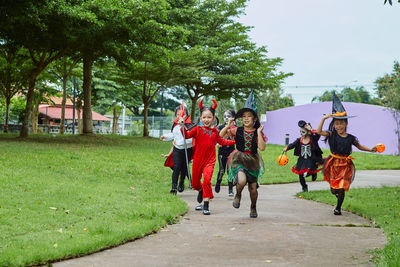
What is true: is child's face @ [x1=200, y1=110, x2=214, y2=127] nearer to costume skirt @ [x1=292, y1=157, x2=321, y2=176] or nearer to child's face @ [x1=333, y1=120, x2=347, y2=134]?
child's face @ [x1=333, y1=120, x2=347, y2=134]

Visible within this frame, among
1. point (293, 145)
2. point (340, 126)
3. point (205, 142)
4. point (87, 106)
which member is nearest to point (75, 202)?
point (205, 142)

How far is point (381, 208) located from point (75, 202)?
5.28 metres

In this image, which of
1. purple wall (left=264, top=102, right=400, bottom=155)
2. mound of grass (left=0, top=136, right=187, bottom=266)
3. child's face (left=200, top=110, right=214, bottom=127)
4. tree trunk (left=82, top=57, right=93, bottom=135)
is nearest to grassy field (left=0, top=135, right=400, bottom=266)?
mound of grass (left=0, top=136, right=187, bottom=266)

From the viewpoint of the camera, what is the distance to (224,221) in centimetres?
702

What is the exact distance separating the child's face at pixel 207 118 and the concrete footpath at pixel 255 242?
150cm

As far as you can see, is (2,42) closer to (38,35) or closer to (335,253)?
(38,35)

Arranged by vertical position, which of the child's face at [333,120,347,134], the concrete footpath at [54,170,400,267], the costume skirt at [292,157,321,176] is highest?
the child's face at [333,120,347,134]

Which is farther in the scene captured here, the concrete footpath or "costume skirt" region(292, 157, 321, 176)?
"costume skirt" region(292, 157, 321, 176)

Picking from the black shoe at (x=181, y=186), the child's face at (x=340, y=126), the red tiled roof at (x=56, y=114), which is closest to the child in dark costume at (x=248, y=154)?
the child's face at (x=340, y=126)

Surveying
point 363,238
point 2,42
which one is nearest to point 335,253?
point 363,238

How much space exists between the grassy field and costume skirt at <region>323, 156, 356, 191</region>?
258 centimetres

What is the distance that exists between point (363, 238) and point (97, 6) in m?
14.5

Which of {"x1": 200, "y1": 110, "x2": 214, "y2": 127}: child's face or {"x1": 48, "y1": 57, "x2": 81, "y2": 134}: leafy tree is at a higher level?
{"x1": 48, "y1": 57, "x2": 81, "y2": 134}: leafy tree

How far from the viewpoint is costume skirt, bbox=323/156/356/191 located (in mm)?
8047
